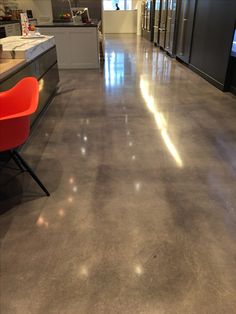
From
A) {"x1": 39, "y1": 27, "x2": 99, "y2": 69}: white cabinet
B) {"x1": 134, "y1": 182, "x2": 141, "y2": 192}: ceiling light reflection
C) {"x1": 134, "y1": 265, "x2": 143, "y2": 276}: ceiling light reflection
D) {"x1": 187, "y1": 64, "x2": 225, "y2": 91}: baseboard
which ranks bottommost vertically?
{"x1": 134, "y1": 265, "x2": 143, "y2": 276}: ceiling light reflection

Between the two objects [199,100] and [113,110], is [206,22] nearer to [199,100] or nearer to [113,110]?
[199,100]

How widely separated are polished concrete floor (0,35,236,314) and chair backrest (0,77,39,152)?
0.54 meters

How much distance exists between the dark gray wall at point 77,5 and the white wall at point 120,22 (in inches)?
240

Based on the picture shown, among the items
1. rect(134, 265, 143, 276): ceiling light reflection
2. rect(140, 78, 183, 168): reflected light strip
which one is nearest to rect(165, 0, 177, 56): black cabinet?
rect(140, 78, 183, 168): reflected light strip

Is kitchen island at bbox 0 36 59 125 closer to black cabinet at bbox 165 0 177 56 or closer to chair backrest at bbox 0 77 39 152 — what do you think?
chair backrest at bbox 0 77 39 152

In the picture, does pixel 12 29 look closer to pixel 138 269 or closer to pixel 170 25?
pixel 170 25

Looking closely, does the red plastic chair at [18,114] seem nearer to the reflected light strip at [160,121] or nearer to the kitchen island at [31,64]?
the kitchen island at [31,64]

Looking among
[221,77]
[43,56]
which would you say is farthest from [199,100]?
[43,56]

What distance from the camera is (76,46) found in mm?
6125

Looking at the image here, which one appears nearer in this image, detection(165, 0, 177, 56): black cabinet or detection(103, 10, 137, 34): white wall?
detection(165, 0, 177, 56): black cabinet

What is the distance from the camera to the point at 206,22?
5148 mm

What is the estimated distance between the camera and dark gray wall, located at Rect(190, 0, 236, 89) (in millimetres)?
4270

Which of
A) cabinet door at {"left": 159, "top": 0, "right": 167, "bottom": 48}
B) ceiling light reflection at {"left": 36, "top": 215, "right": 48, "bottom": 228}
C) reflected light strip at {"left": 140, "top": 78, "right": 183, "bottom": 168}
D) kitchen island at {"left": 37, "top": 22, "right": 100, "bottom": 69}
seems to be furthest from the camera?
cabinet door at {"left": 159, "top": 0, "right": 167, "bottom": 48}

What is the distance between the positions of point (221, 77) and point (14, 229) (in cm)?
424
